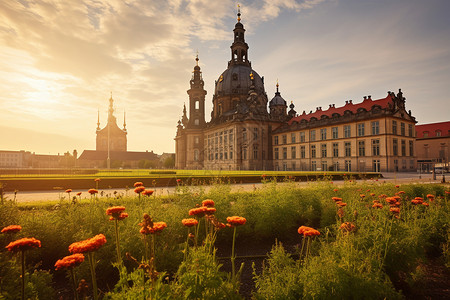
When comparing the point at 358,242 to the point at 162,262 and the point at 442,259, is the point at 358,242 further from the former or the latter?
the point at 162,262

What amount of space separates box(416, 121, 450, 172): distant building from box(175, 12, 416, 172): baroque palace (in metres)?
21.9

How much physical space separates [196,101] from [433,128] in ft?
218

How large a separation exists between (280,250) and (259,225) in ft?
10.6

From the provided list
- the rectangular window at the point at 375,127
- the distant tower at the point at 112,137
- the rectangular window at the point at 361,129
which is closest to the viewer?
the rectangular window at the point at 375,127

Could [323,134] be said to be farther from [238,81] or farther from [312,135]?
[238,81]

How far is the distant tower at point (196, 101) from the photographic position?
271 feet

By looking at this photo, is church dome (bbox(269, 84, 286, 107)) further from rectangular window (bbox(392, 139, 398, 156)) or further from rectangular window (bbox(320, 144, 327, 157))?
rectangular window (bbox(392, 139, 398, 156))

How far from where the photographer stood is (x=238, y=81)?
7244cm

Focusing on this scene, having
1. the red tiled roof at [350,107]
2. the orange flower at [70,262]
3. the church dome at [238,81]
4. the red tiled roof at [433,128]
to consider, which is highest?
the church dome at [238,81]

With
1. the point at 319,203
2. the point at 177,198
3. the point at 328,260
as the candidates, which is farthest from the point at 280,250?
the point at 319,203

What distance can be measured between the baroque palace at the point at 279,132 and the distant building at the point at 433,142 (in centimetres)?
2190

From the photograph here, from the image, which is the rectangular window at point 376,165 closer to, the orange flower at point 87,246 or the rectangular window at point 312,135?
the rectangular window at point 312,135

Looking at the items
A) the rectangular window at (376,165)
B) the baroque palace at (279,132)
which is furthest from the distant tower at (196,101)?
the rectangular window at (376,165)

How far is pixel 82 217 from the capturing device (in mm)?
6352
